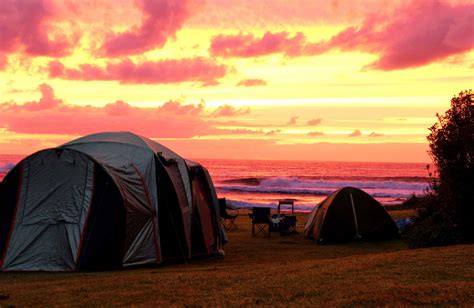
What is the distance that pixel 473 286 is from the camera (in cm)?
816

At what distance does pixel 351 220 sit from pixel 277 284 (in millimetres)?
8732

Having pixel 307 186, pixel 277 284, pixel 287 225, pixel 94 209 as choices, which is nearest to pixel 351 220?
pixel 287 225

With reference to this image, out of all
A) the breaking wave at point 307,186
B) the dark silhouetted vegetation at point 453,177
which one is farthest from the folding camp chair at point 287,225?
the breaking wave at point 307,186

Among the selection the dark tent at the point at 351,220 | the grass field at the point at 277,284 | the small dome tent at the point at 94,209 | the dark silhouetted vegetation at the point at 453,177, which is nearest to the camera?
the grass field at the point at 277,284

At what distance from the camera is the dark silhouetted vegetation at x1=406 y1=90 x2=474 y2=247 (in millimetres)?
13633

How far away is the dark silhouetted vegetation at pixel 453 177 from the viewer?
44.7 ft

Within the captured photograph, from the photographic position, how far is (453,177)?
542 inches

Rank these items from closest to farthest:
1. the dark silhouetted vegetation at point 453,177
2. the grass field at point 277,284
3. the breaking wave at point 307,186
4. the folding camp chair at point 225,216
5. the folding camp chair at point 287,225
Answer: the grass field at point 277,284, the dark silhouetted vegetation at point 453,177, the folding camp chair at point 287,225, the folding camp chair at point 225,216, the breaking wave at point 307,186

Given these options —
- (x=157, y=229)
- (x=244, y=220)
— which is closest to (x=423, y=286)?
(x=157, y=229)

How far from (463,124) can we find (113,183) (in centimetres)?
831

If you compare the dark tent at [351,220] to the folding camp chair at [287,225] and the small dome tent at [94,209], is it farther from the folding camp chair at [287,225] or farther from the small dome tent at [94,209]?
the small dome tent at [94,209]

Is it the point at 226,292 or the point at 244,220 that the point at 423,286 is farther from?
the point at 244,220

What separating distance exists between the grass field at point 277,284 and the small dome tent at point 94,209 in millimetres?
525

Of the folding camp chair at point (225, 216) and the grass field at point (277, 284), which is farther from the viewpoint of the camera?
the folding camp chair at point (225, 216)
